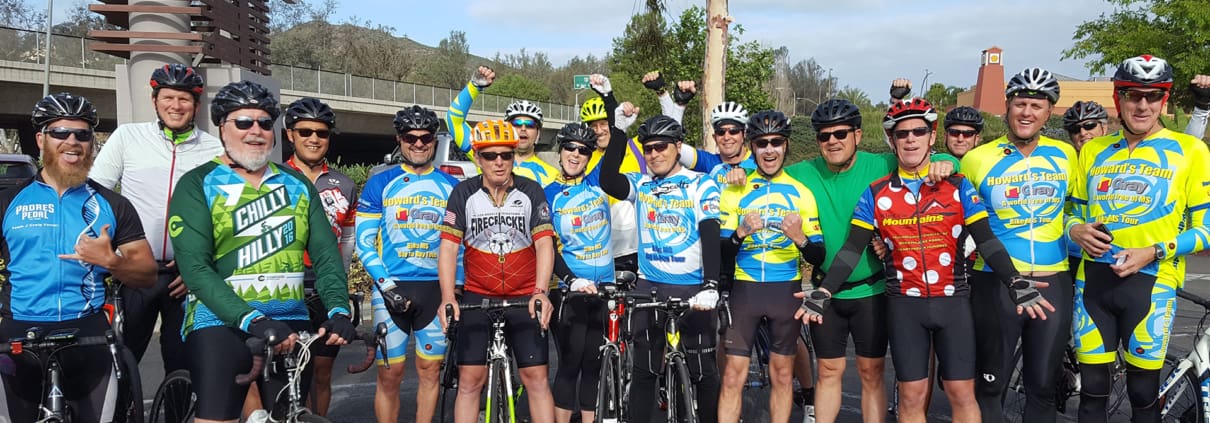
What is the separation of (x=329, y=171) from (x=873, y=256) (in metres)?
3.59

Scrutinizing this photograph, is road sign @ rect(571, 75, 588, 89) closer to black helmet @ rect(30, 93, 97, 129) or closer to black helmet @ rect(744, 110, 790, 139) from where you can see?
black helmet @ rect(744, 110, 790, 139)

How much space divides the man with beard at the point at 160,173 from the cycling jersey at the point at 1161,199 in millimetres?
5478

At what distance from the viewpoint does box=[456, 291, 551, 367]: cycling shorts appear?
15.5 feet

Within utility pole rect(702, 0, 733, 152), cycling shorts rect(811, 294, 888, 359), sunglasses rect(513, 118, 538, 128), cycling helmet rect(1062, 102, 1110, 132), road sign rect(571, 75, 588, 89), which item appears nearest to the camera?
cycling shorts rect(811, 294, 888, 359)

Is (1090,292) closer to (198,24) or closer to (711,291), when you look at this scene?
(711,291)

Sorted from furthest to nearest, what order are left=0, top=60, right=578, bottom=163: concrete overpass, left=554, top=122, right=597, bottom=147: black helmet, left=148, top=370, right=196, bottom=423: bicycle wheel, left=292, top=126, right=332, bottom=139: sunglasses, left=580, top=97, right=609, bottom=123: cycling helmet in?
left=0, top=60, right=578, bottom=163: concrete overpass → left=580, top=97, right=609, bottom=123: cycling helmet → left=554, top=122, right=597, bottom=147: black helmet → left=292, top=126, right=332, bottom=139: sunglasses → left=148, top=370, right=196, bottom=423: bicycle wheel

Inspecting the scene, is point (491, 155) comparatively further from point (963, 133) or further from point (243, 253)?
point (963, 133)

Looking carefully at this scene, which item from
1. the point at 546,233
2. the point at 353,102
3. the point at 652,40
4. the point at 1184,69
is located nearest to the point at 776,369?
the point at 546,233

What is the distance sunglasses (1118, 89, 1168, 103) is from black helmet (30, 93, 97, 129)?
18.4 feet

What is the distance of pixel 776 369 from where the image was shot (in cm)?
514

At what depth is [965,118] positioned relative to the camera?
5395 millimetres

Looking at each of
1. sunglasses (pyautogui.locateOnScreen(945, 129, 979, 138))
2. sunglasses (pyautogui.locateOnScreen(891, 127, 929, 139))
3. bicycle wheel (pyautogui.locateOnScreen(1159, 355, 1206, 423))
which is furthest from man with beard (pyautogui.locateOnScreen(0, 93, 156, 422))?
bicycle wheel (pyautogui.locateOnScreen(1159, 355, 1206, 423))

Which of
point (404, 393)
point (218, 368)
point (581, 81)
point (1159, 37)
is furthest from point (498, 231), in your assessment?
point (1159, 37)

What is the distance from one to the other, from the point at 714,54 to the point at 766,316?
902cm
